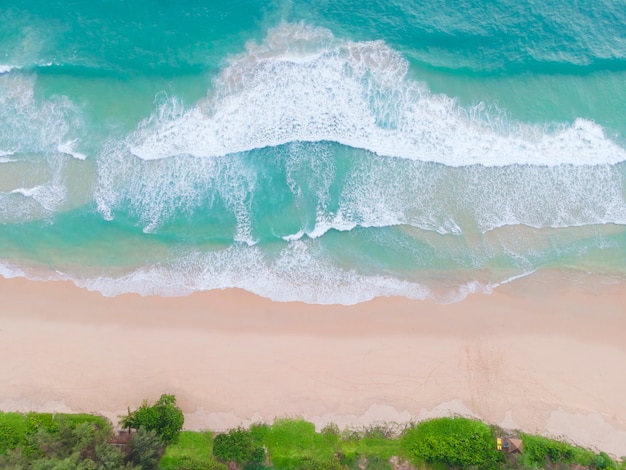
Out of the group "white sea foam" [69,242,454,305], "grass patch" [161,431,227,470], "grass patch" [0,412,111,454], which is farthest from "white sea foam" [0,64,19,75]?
"grass patch" [161,431,227,470]

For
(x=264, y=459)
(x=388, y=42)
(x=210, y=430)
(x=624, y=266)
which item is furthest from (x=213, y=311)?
(x=624, y=266)

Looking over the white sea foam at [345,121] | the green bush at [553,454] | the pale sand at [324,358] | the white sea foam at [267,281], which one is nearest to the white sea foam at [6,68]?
the white sea foam at [345,121]

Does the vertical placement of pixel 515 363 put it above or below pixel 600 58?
below

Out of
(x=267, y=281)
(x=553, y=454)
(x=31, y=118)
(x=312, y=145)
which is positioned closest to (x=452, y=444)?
(x=553, y=454)

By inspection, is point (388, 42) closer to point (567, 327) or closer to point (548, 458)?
point (567, 327)

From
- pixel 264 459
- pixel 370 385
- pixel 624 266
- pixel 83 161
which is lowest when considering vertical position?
pixel 264 459

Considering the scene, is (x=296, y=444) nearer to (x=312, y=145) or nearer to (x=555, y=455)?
(x=555, y=455)
